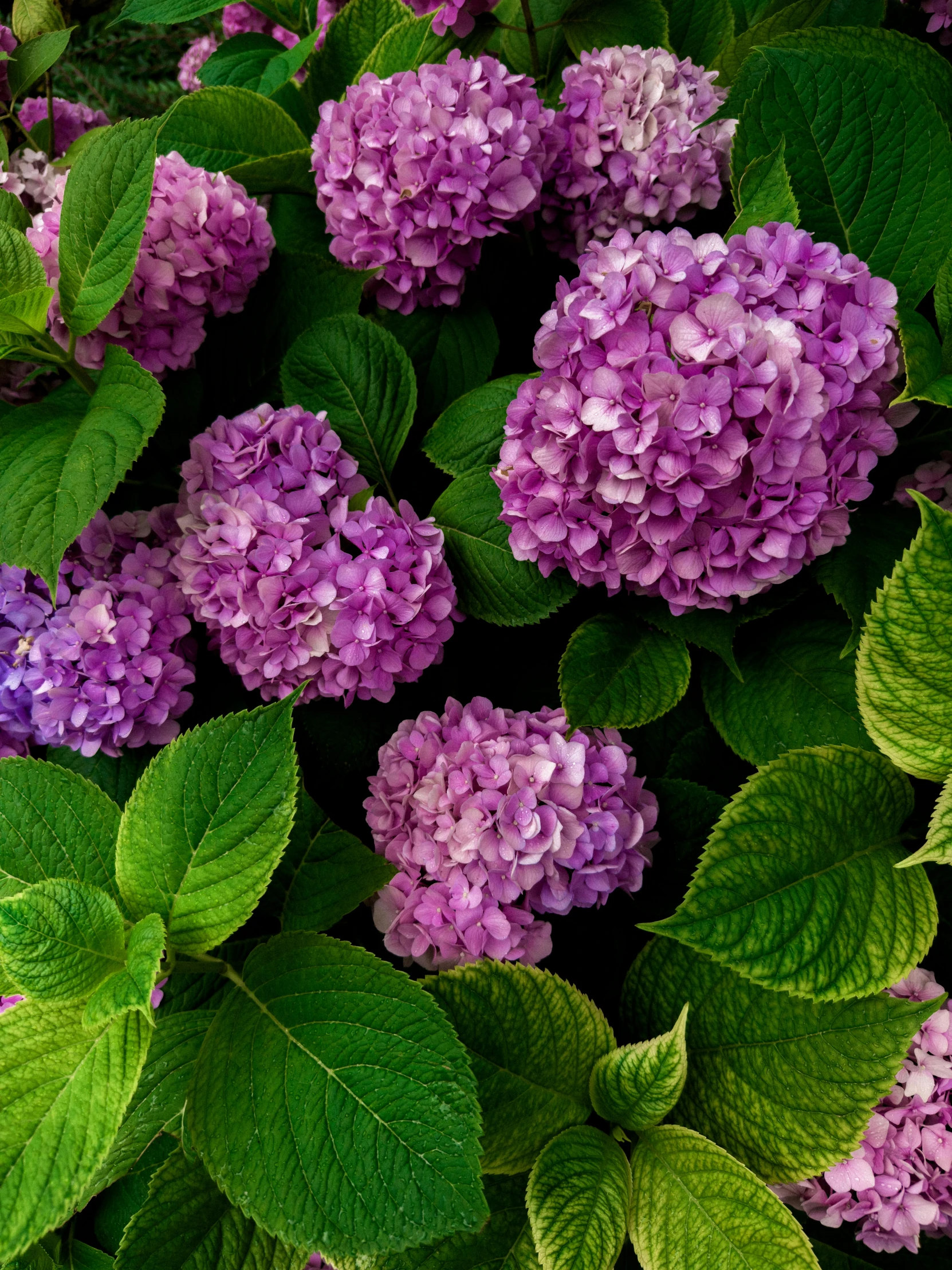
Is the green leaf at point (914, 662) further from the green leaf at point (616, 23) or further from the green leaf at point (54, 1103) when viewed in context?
the green leaf at point (616, 23)

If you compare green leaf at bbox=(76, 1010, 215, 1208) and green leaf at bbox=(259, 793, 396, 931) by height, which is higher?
green leaf at bbox=(259, 793, 396, 931)

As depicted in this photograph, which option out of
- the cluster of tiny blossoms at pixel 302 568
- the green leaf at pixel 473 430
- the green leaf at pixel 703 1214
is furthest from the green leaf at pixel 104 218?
the green leaf at pixel 703 1214

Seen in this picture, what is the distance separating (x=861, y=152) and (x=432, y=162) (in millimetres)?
356

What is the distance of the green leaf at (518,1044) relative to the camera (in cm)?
73

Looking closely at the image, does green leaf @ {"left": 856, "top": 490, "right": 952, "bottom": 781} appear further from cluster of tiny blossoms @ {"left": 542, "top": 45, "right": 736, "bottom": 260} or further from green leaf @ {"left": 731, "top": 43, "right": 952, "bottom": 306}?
cluster of tiny blossoms @ {"left": 542, "top": 45, "right": 736, "bottom": 260}

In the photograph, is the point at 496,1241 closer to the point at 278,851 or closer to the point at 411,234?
the point at 278,851

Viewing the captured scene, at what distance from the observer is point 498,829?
0.74 metres

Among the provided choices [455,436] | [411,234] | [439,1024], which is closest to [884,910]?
[439,1024]

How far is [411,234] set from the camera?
0.88 m

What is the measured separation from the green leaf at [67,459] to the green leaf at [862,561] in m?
0.52

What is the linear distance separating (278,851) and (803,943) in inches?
13.6

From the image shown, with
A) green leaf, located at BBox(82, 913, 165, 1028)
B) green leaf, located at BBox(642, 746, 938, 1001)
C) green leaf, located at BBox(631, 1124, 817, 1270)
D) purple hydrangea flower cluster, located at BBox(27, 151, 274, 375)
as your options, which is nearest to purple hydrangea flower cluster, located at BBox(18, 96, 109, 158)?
purple hydrangea flower cluster, located at BBox(27, 151, 274, 375)

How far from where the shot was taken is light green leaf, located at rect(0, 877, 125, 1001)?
637 mm

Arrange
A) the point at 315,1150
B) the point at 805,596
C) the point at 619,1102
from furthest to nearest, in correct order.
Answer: the point at 805,596
the point at 619,1102
the point at 315,1150
